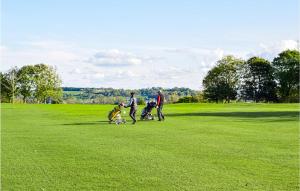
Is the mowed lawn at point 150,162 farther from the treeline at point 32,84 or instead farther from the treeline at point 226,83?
the treeline at point 32,84

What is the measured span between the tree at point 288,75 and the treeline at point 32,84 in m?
45.2

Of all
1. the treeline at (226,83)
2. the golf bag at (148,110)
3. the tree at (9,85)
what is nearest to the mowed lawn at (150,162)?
the golf bag at (148,110)

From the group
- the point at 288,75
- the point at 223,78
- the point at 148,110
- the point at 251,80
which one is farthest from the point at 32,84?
the point at 148,110

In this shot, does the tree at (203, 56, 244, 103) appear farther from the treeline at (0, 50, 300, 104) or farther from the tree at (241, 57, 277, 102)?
the tree at (241, 57, 277, 102)

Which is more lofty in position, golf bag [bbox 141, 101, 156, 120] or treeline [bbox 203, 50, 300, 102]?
treeline [bbox 203, 50, 300, 102]

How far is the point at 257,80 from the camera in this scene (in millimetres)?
96562

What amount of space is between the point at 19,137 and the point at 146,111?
12865 mm

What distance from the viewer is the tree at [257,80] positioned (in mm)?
94688

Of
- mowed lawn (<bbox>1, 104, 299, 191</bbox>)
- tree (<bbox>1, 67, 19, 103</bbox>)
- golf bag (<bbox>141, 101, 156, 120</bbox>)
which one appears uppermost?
tree (<bbox>1, 67, 19, 103</bbox>)

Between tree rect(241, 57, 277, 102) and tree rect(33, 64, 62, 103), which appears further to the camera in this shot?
tree rect(33, 64, 62, 103)

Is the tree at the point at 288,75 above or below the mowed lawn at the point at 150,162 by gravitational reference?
above

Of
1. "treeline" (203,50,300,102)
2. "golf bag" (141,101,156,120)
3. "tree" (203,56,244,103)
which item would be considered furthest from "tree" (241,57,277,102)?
"golf bag" (141,101,156,120)

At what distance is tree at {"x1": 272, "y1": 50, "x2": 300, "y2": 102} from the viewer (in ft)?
293

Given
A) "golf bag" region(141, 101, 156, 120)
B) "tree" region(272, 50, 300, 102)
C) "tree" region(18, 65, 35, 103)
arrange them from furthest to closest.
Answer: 1. "tree" region(18, 65, 35, 103)
2. "tree" region(272, 50, 300, 102)
3. "golf bag" region(141, 101, 156, 120)
